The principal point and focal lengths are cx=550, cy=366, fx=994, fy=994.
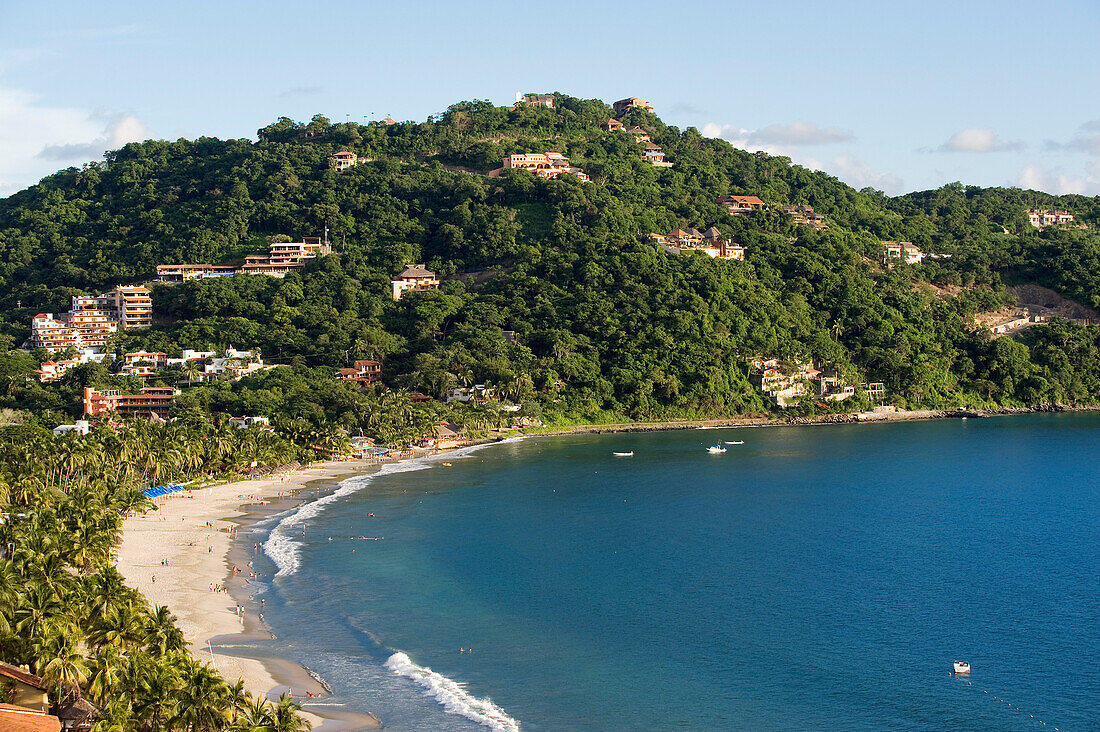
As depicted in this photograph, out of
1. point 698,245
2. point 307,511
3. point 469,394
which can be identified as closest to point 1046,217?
point 698,245

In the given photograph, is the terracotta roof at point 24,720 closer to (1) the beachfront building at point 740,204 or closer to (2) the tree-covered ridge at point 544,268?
(2) the tree-covered ridge at point 544,268

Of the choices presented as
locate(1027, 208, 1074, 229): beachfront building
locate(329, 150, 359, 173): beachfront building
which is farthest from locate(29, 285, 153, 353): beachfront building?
locate(1027, 208, 1074, 229): beachfront building

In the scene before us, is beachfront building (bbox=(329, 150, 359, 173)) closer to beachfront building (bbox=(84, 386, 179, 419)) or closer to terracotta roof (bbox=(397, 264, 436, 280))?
terracotta roof (bbox=(397, 264, 436, 280))

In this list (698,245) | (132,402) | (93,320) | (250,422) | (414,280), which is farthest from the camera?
(698,245)

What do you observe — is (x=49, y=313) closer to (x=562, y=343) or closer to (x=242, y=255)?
(x=242, y=255)

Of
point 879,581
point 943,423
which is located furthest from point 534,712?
point 943,423

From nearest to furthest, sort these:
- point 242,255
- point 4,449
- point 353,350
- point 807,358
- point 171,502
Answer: point 4,449 < point 171,502 < point 353,350 < point 807,358 < point 242,255

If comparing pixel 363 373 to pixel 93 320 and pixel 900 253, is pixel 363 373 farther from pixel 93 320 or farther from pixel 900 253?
pixel 900 253
